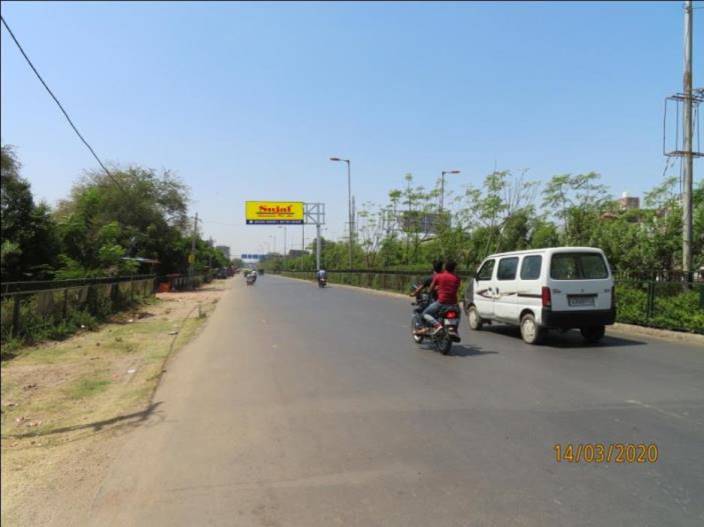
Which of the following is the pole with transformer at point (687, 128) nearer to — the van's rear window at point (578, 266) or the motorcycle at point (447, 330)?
the van's rear window at point (578, 266)

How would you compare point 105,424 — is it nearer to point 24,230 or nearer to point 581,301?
point 581,301

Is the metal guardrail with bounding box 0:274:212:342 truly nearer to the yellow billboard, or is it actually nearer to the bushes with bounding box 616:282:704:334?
the bushes with bounding box 616:282:704:334

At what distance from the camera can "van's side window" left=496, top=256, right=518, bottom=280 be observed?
11.7 metres

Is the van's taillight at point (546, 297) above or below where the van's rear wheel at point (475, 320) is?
above

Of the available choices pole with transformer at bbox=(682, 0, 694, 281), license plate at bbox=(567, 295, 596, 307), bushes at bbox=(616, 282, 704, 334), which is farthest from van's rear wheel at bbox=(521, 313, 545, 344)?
pole with transformer at bbox=(682, 0, 694, 281)

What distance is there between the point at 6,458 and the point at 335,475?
300 centimetres

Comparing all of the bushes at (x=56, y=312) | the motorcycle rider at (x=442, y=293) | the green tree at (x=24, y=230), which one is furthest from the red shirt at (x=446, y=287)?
the green tree at (x=24, y=230)

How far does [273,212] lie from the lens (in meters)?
63.9

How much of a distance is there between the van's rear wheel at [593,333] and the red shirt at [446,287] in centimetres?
299

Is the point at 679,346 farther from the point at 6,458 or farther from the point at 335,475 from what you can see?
the point at 6,458

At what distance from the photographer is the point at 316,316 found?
60.0 feet

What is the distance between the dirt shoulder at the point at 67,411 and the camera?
13.8 ft
